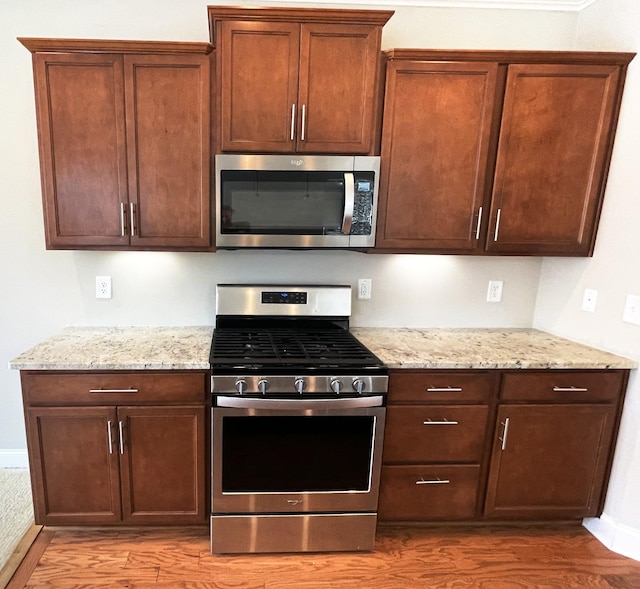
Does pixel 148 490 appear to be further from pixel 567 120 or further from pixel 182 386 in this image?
pixel 567 120

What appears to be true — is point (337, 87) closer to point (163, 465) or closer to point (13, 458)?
point (163, 465)

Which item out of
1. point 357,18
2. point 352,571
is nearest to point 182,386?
point 352,571

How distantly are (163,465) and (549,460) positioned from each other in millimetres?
1873

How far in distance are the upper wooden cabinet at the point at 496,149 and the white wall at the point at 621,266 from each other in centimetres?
6

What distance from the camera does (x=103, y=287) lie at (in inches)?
92.9

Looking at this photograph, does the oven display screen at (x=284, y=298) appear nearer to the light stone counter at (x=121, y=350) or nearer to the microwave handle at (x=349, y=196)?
the light stone counter at (x=121, y=350)

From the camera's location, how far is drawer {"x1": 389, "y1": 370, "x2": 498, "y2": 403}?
1940 millimetres

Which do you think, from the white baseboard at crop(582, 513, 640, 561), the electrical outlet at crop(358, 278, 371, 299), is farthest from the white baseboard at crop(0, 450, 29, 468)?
the white baseboard at crop(582, 513, 640, 561)

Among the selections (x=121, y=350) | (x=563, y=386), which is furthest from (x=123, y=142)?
(x=563, y=386)

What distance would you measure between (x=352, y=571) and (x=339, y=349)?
3.31 feet

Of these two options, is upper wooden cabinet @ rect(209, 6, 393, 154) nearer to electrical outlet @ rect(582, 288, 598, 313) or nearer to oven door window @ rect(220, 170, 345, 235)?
oven door window @ rect(220, 170, 345, 235)

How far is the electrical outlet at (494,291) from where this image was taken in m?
2.56

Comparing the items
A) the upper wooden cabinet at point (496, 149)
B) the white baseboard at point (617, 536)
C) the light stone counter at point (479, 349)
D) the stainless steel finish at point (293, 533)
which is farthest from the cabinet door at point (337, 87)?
the white baseboard at point (617, 536)

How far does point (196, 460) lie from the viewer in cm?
192
